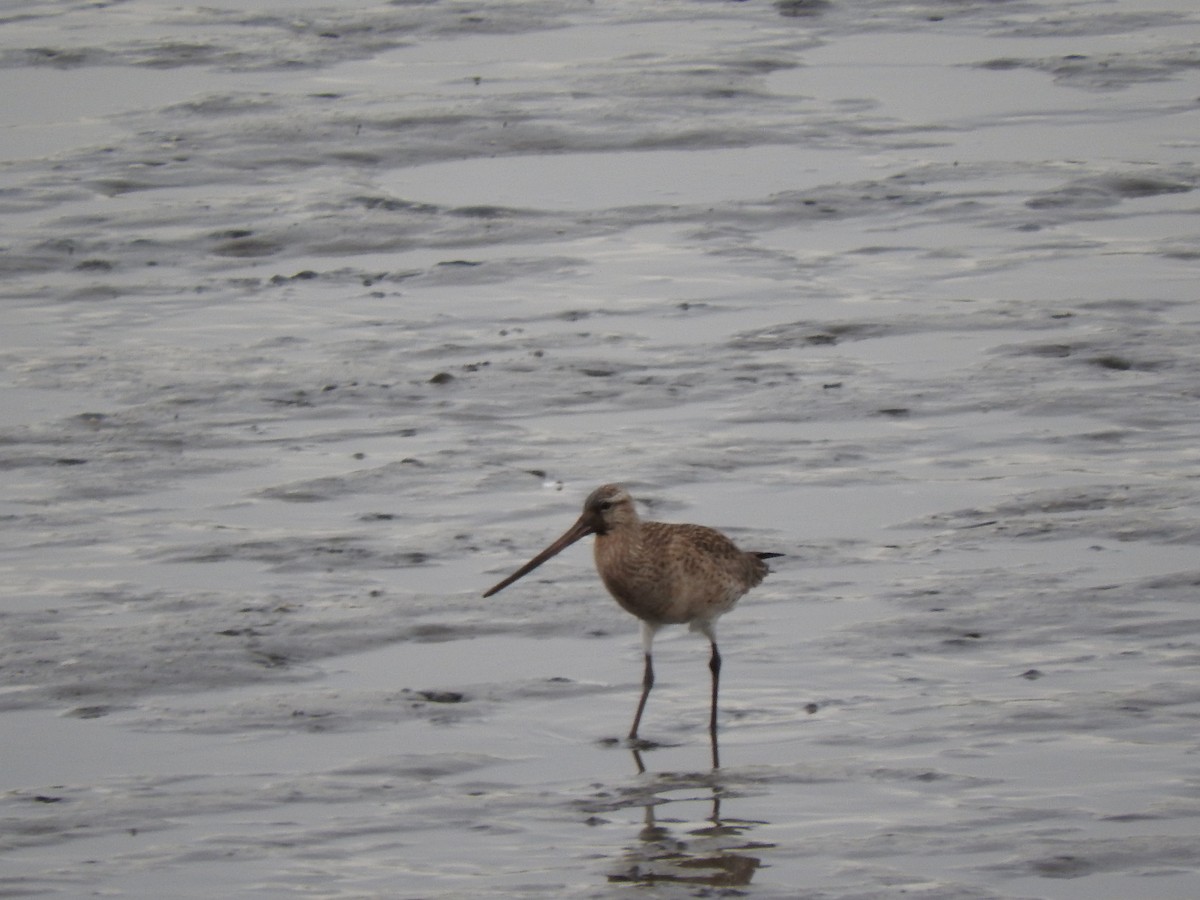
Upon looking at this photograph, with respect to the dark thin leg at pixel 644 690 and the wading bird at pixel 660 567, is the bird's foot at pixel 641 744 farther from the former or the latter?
the wading bird at pixel 660 567

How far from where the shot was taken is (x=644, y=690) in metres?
8.09

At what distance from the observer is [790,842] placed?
6.89m

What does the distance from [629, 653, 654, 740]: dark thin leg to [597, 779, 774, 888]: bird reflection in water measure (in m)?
0.65

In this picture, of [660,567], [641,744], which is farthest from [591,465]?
[641,744]

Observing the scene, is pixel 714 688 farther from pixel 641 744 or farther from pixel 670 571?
pixel 670 571

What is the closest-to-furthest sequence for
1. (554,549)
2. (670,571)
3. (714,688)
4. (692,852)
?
(692,852) < (714,688) < (670,571) < (554,549)

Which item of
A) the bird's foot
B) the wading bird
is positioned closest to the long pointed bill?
the wading bird

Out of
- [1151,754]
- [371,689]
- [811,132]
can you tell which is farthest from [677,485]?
[811,132]

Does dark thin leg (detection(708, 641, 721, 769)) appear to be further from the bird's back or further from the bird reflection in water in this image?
the bird reflection in water

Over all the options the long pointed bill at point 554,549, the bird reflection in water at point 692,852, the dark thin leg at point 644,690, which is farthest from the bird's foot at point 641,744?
the long pointed bill at point 554,549

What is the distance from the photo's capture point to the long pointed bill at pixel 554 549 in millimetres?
8547

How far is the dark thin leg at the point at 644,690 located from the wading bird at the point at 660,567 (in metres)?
0.02

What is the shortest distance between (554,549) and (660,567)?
1.74 feet

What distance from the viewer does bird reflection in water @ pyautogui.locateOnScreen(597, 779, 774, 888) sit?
6.68m
